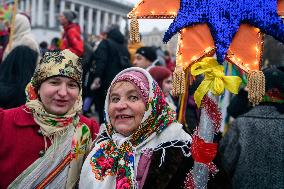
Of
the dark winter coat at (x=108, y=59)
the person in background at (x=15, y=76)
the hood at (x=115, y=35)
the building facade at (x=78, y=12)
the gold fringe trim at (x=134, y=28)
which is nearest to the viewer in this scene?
the gold fringe trim at (x=134, y=28)

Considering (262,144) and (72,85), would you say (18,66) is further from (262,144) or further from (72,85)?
(262,144)

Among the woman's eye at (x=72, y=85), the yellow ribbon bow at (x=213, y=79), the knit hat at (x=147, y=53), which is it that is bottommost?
the woman's eye at (x=72, y=85)

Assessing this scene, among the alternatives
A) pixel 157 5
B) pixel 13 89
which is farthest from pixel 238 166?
pixel 13 89

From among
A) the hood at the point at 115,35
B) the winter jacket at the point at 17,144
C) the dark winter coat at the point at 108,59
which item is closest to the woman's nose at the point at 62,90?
the winter jacket at the point at 17,144

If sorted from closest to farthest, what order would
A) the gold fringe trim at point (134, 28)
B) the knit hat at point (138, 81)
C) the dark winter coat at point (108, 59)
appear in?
1. the gold fringe trim at point (134, 28)
2. the knit hat at point (138, 81)
3. the dark winter coat at point (108, 59)

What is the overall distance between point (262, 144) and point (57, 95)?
1.50 m

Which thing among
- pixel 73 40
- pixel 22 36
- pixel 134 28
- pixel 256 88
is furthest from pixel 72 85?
pixel 73 40

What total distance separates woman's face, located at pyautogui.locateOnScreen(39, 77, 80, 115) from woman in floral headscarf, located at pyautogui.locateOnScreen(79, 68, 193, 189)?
0.33 m

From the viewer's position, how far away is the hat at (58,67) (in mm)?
2338

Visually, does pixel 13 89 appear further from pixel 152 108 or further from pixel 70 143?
pixel 152 108

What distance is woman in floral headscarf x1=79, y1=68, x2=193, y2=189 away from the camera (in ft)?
6.75

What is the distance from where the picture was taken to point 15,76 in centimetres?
358

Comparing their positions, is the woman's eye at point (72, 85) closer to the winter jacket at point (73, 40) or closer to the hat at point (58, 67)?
the hat at point (58, 67)

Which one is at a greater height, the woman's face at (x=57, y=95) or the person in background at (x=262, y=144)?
the woman's face at (x=57, y=95)
